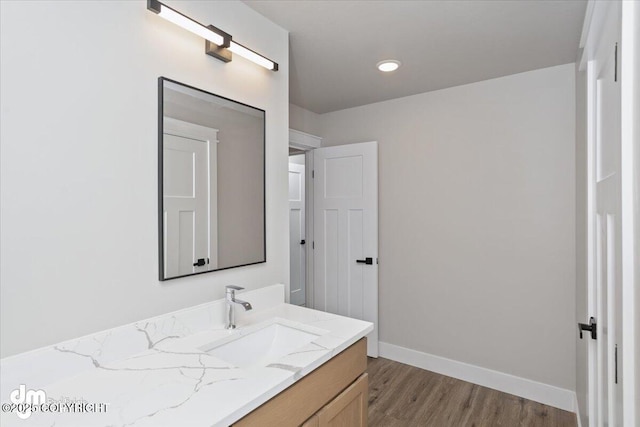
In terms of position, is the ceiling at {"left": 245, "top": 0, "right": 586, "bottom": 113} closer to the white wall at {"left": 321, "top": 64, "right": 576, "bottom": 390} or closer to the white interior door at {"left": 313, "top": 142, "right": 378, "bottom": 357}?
the white wall at {"left": 321, "top": 64, "right": 576, "bottom": 390}

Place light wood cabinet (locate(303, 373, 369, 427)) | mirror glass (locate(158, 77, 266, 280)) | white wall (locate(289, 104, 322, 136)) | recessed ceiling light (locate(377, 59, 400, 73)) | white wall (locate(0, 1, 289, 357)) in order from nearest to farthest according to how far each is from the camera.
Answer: white wall (locate(0, 1, 289, 357))
light wood cabinet (locate(303, 373, 369, 427))
mirror glass (locate(158, 77, 266, 280))
recessed ceiling light (locate(377, 59, 400, 73))
white wall (locate(289, 104, 322, 136))

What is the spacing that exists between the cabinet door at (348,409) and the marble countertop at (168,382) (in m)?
0.19

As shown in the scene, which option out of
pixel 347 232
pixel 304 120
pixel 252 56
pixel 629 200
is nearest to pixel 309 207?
pixel 347 232

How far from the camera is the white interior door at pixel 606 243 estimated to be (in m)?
1.00

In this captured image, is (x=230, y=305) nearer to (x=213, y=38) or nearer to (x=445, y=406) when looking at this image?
(x=213, y=38)

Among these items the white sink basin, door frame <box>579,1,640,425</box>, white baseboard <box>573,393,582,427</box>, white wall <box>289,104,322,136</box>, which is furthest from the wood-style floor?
white wall <box>289,104,322,136</box>

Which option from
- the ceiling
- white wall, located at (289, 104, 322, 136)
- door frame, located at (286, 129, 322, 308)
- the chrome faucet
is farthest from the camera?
door frame, located at (286, 129, 322, 308)

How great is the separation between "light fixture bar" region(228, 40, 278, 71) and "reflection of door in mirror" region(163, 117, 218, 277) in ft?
1.25

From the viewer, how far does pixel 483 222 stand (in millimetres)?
2707

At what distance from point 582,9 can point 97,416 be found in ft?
8.43

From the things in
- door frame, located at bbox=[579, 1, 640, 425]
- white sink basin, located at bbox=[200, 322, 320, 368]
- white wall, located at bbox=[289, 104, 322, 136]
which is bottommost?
white sink basin, located at bbox=[200, 322, 320, 368]

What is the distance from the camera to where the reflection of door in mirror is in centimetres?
137

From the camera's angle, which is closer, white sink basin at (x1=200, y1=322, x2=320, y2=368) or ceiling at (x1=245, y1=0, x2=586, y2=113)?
white sink basin at (x1=200, y1=322, x2=320, y2=368)

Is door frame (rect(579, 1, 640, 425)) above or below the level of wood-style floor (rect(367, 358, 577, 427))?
above
